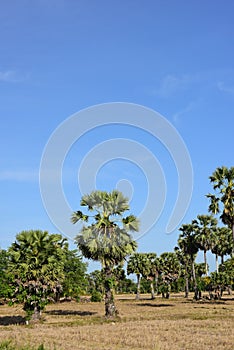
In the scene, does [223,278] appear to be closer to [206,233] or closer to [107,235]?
[206,233]

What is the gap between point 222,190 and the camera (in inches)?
1889

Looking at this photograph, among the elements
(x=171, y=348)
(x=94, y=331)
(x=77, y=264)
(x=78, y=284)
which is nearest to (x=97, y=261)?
(x=94, y=331)

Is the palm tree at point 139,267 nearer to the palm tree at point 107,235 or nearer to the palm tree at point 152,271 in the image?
the palm tree at point 152,271

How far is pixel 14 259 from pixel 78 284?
3700 centimetres

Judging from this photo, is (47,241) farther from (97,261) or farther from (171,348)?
(171,348)

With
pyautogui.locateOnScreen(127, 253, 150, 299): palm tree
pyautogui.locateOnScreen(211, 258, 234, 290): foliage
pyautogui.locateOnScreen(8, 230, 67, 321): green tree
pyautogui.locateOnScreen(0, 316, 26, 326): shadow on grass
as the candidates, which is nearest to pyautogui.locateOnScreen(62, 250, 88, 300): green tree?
pyautogui.locateOnScreen(127, 253, 150, 299): palm tree

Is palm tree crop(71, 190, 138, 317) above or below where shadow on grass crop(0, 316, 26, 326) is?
above

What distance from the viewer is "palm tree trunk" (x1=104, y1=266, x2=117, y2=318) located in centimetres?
3775

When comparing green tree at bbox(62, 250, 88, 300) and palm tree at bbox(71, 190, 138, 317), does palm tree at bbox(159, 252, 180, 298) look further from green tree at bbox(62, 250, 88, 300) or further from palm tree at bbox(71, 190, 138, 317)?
palm tree at bbox(71, 190, 138, 317)

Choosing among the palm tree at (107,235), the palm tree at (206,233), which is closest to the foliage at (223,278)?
the palm tree at (206,233)

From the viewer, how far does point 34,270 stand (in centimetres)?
3572

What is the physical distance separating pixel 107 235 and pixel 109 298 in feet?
17.6

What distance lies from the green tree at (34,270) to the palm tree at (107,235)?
298 cm

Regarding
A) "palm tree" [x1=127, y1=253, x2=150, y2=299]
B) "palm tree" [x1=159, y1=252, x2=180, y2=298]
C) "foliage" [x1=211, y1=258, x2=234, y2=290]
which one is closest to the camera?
"foliage" [x1=211, y1=258, x2=234, y2=290]
